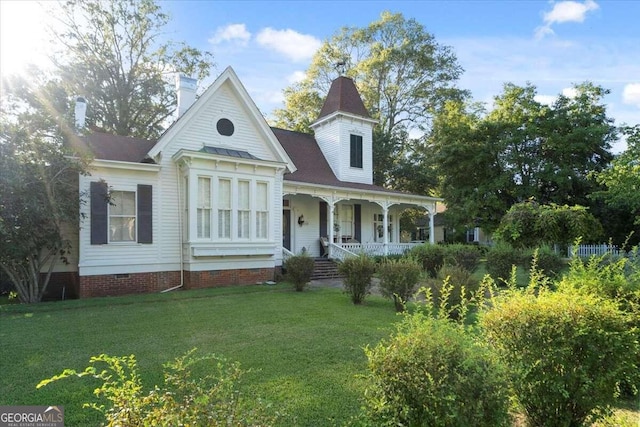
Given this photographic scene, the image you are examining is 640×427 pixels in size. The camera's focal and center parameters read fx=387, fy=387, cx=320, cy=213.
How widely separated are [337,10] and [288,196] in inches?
299

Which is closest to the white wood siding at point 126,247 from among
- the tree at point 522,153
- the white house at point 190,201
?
the white house at point 190,201

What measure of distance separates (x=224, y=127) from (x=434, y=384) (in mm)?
13046

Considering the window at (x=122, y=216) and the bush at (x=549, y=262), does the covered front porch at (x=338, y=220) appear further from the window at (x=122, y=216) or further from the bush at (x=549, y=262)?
the bush at (x=549, y=262)

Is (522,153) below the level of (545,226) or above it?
above

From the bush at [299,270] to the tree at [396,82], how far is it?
21158 millimetres

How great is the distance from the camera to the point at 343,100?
2094 centimetres

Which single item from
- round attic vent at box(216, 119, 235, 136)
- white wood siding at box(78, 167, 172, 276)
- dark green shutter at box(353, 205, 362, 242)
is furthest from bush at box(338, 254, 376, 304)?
dark green shutter at box(353, 205, 362, 242)

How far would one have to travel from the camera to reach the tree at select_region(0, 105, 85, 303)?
9344 millimetres

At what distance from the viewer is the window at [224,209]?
1286 centimetres

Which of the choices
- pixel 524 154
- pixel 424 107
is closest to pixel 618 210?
pixel 524 154

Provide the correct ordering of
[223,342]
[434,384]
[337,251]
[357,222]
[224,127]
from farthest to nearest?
[357,222] → [337,251] → [224,127] → [223,342] → [434,384]

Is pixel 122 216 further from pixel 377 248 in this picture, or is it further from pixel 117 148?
pixel 377 248

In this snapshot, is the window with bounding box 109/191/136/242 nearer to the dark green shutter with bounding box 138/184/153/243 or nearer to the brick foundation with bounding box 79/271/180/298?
the dark green shutter with bounding box 138/184/153/243

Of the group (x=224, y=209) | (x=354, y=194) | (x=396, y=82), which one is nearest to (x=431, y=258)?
(x=354, y=194)
